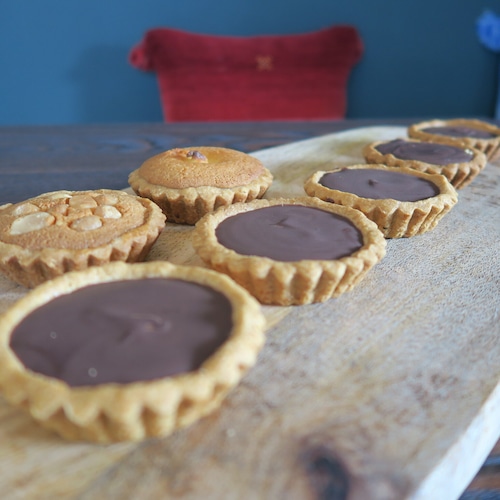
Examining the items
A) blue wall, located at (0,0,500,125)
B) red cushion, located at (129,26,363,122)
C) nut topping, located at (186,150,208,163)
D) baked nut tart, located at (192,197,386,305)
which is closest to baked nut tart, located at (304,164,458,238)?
baked nut tart, located at (192,197,386,305)

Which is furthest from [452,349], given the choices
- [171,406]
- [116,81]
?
[116,81]

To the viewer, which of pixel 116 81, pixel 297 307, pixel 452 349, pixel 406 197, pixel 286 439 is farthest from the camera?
pixel 116 81

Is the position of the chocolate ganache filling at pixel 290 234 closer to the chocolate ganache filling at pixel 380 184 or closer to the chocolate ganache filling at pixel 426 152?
the chocolate ganache filling at pixel 380 184

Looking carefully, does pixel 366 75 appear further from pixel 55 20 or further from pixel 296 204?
pixel 296 204

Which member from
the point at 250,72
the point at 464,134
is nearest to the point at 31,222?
the point at 464,134

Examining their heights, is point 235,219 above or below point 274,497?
above

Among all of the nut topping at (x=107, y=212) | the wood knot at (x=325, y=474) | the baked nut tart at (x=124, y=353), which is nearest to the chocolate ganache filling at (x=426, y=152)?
the nut topping at (x=107, y=212)

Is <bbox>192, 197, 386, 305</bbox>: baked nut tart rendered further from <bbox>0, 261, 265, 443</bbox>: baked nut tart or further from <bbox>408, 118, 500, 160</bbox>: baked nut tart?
<bbox>408, 118, 500, 160</bbox>: baked nut tart

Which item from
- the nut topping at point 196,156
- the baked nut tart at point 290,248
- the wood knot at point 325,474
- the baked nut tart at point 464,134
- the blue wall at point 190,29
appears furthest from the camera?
the blue wall at point 190,29
